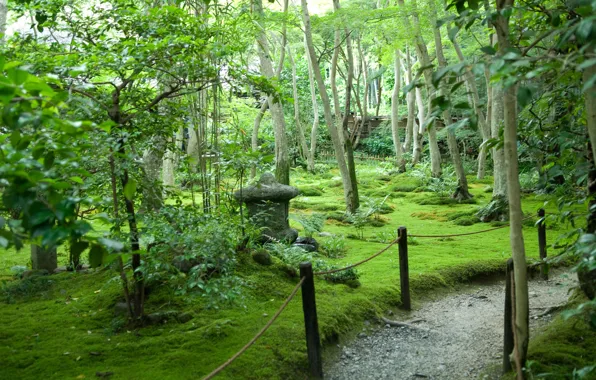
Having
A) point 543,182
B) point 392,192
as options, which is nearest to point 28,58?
point 543,182

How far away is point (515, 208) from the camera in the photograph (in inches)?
126

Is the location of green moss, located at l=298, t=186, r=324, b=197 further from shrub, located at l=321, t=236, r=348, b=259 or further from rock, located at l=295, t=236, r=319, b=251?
rock, located at l=295, t=236, r=319, b=251

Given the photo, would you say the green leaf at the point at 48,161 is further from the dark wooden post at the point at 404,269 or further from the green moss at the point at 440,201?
the green moss at the point at 440,201

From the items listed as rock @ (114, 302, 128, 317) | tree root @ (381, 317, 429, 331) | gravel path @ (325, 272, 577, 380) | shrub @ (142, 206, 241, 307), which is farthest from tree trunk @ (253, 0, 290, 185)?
shrub @ (142, 206, 241, 307)

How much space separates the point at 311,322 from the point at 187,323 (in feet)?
3.97

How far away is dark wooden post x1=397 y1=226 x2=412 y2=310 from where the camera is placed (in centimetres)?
590

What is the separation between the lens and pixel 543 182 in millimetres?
3873

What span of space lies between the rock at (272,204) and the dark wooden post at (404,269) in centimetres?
222

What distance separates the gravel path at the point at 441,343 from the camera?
184 inches

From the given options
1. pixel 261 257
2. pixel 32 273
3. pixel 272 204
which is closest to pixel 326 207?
pixel 272 204

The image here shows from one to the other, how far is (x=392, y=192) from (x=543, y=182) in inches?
500

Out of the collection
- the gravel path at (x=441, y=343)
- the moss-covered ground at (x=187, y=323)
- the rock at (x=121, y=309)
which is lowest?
the gravel path at (x=441, y=343)

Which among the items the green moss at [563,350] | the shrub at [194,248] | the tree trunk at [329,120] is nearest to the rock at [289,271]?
the shrub at [194,248]

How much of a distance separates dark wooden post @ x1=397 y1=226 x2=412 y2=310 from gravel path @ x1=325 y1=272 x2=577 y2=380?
0.16 metres
